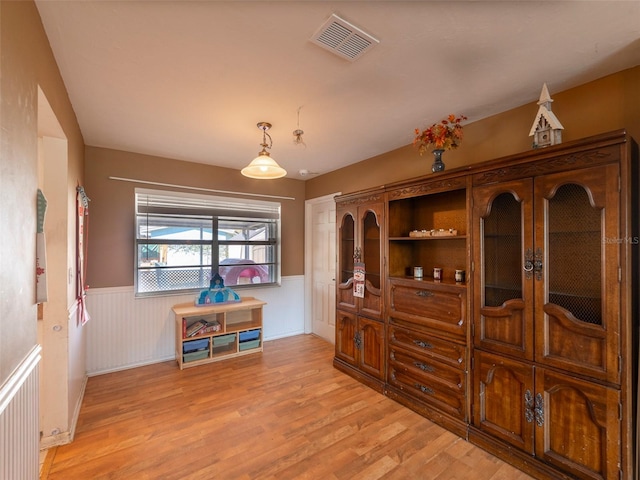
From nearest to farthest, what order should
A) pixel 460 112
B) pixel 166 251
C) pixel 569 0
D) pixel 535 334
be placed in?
1. pixel 569 0
2. pixel 535 334
3. pixel 460 112
4. pixel 166 251

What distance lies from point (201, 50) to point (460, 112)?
206 centimetres

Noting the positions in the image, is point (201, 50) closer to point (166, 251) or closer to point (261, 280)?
point (166, 251)

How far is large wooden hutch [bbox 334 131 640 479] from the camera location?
1.60 metres

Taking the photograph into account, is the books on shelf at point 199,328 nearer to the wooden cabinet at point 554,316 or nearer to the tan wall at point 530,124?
the tan wall at point 530,124

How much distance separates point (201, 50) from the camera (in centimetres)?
170

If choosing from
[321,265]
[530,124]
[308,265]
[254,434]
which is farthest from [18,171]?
[308,265]

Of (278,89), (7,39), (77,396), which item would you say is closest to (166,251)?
(77,396)

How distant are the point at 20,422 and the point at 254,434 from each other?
1.51 m

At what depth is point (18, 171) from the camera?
1.16 m

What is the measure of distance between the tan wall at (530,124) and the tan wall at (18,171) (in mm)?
2988

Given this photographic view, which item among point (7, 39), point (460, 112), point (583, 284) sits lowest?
point (583, 284)

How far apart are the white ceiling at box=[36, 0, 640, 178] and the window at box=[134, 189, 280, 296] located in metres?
1.16

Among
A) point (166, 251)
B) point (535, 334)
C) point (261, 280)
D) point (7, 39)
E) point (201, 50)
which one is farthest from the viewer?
point (261, 280)

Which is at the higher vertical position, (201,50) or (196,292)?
(201,50)
